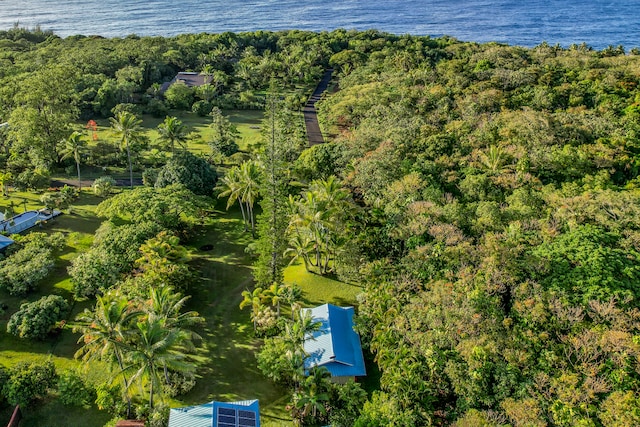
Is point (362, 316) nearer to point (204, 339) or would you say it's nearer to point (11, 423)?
point (204, 339)

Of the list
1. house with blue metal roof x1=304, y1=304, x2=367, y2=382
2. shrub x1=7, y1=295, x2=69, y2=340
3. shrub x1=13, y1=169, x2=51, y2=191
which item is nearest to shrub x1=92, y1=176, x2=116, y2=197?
shrub x1=13, y1=169, x2=51, y2=191

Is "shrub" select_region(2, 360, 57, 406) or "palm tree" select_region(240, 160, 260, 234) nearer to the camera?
"shrub" select_region(2, 360, 57, 406)

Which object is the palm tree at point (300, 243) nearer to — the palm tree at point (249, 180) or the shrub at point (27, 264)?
the palm tree at point (249, 180)

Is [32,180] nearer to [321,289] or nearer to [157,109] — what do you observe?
[157,109]

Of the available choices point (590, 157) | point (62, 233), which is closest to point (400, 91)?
point (590, 157)

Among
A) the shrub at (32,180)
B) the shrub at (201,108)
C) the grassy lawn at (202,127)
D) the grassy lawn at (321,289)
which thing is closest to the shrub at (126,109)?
the grassy lawn at (202,127)

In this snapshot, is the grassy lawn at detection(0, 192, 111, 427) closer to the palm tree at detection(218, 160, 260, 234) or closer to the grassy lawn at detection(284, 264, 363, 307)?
the palm tree at detection(218, 160, 260, 234)

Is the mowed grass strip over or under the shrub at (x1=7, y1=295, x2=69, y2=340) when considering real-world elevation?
under
